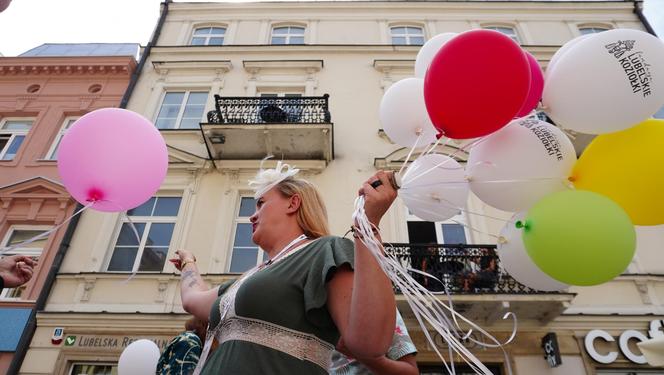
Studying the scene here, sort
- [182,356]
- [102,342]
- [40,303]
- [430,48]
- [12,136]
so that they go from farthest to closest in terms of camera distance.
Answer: [12,136]
[40,303]
[102,342]
[430,48]
[182,356]

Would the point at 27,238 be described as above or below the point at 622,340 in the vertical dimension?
above

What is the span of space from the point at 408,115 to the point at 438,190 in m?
0.92

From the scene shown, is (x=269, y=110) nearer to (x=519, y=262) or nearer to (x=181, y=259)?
(x=181, y=259)

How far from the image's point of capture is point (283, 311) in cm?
132

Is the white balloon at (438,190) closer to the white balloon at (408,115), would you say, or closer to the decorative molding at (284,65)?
the white balloon at (408,115)

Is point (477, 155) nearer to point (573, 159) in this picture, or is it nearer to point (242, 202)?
point (573, 159)

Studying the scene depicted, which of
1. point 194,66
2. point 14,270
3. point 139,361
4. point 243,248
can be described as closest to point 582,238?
point 14,270

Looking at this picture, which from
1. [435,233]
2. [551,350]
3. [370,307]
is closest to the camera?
[370,307]

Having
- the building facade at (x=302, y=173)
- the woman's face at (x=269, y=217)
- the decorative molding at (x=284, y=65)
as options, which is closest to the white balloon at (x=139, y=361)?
the building facade at (x=302, y=173)

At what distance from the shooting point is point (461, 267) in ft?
22.8

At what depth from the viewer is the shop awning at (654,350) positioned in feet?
14.6

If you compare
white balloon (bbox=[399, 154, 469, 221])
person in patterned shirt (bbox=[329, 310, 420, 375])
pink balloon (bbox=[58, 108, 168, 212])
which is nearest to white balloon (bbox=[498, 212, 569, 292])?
white balloon (bbox=[399, 154, 469, 221])

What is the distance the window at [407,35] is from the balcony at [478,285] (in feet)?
24.7

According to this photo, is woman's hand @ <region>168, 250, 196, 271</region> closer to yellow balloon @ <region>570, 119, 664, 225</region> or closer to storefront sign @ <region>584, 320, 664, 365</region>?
yellow balloon @ <region>570, 119, 664, 225</region>
